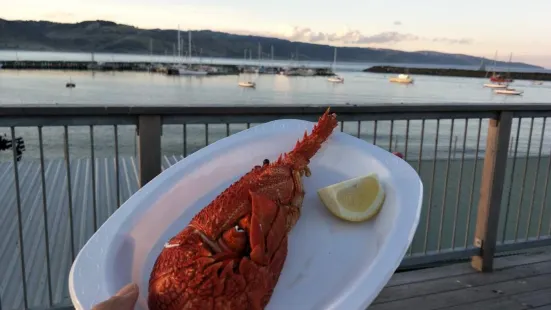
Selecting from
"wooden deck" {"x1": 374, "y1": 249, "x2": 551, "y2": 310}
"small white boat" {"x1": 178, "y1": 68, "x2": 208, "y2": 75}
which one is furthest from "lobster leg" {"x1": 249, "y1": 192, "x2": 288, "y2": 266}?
"small white boat" {"x1": 178, "y1": 68, "x2": 208, "y2": 75}

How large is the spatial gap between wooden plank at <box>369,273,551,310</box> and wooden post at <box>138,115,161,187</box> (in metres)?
1.65

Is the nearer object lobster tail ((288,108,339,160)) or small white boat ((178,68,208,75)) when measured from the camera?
lobster tail ((288,108,339,160))

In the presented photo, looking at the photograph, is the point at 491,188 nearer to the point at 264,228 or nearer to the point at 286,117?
the point at 286,117

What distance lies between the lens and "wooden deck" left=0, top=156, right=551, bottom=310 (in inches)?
122

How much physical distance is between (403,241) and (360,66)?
165522 mm

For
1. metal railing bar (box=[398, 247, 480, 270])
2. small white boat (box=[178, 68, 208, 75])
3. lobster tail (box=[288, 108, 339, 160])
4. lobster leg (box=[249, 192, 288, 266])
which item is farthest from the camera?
small white boat (box=[178, 68, 208, 75])

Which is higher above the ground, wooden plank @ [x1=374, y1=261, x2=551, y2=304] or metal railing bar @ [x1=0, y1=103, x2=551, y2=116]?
metal railing bar @ [x1=0, y1=103, x2=551, y2=116]

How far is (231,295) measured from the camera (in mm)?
1210

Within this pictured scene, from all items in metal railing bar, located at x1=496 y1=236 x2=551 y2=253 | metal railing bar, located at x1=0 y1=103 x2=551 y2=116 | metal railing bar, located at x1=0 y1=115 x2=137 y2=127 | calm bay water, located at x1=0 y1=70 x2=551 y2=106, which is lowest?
calm bay water, located at x1=0 y1=70 x2=551 y2=106

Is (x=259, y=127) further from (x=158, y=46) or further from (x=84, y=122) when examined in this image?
(x=158, y=46)

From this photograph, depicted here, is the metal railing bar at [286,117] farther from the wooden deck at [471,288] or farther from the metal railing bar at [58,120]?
the wooden deck at [471,288]

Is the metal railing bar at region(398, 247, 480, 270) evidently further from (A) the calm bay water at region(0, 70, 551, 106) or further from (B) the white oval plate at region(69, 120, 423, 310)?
(A) the calm bay water at region(0, 70, 551, 106)

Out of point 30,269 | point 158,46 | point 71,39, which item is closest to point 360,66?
point 158,46

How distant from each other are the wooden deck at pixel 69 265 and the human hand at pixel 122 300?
1.47 m
